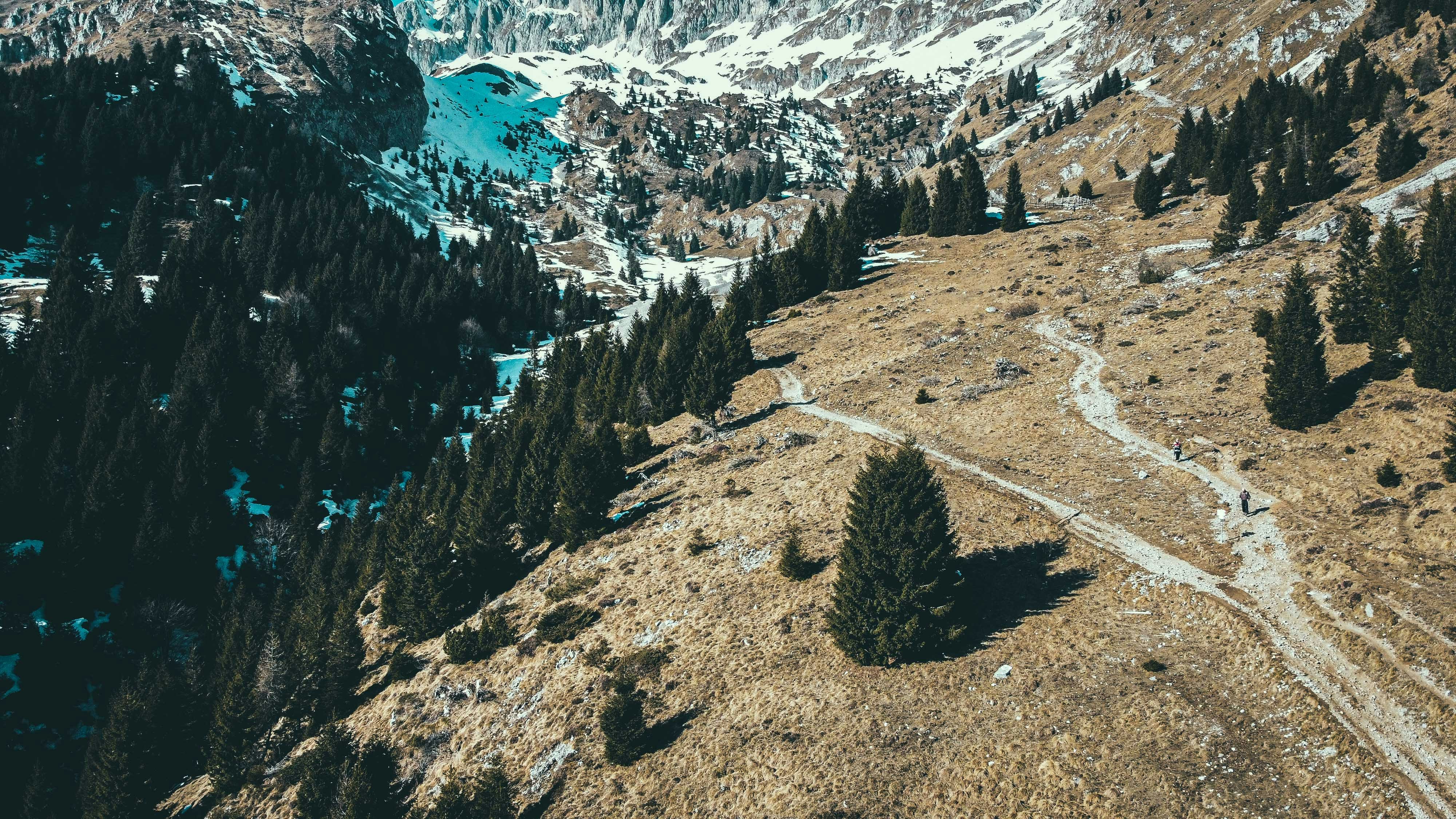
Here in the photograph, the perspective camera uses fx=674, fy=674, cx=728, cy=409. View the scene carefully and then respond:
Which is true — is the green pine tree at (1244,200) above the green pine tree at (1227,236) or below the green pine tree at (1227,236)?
above

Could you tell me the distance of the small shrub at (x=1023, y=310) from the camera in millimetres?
68938

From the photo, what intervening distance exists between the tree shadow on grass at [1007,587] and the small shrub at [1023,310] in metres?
41.0

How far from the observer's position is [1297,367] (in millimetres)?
38031

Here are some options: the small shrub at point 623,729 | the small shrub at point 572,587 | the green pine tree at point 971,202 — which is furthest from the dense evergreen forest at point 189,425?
the green pine tree at point 971,202

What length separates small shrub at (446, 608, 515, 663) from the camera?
40.7 metres

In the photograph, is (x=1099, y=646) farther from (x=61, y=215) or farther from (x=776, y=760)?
(x=61, y=215)

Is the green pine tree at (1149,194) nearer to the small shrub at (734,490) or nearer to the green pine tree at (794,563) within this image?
the small shrub at (734,490)

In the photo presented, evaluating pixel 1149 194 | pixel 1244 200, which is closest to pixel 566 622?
pixel 1244 200

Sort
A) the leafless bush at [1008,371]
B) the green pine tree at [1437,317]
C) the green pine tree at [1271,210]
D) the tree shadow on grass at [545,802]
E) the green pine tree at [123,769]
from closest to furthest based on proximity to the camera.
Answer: the tree shadow on grass at [545,802]
the green pine tree at [1437,317]
the green pine tree at [123,769]
the leafless bush at [1008,371]
the green pine tree at [1271,210]

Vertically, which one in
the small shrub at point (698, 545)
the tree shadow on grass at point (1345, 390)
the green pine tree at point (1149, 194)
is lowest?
the small shrub at point (698, 545)

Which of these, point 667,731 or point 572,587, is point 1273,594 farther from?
point 572,587

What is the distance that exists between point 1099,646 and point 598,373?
237 ft

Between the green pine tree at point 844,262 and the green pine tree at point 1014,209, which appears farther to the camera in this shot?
the green pine tree at point 1014,209

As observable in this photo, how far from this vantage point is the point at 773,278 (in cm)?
9988
